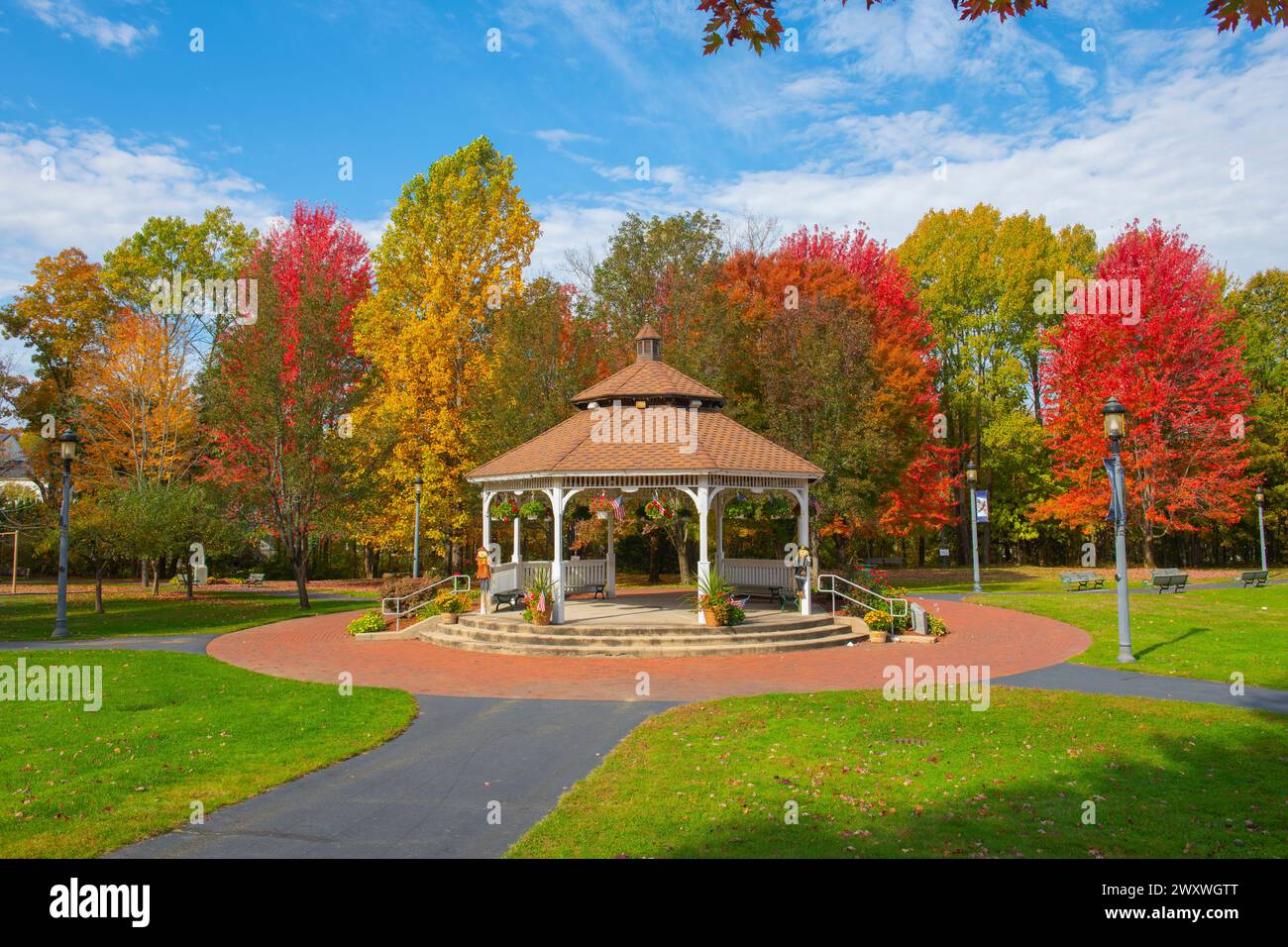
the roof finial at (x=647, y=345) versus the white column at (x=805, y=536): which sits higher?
the roof finial at (x=647, y=345)

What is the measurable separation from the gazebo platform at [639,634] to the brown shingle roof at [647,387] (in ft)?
18.7

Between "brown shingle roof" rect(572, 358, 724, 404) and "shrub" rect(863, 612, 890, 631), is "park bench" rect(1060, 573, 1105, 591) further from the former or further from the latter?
"brown shingle roof" rect(572, 358, 724, 404)

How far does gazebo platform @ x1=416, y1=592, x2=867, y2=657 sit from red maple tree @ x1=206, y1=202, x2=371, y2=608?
10.4m

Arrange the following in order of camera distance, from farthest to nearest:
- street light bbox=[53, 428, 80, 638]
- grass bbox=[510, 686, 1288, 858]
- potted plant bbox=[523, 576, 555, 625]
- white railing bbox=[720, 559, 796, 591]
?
white railing bbox=[720, 559, 796, 591] < street light bbox=[53, 428, 80, 638] < potted plant bbox=[523, 576, 555, 625] < grass bbox=[510, 686, 1288, 858]

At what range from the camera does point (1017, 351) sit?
4544cm

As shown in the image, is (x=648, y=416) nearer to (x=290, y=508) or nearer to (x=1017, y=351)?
(x=290, y=508)

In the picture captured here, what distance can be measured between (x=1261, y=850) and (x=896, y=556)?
165 ft

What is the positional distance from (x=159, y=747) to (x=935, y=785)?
8.30 m

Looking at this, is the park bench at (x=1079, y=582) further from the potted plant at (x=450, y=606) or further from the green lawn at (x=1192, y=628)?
the potted plant at (x=450, y=606)

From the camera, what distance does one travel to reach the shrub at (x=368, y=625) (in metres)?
19.5

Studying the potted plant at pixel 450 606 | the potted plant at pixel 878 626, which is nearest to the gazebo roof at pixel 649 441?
the potted plant at pixel 450 606

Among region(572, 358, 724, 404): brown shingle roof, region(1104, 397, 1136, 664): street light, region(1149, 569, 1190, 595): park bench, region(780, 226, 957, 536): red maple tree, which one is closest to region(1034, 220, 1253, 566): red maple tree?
region(780, 226, 957, 536): red maple tree

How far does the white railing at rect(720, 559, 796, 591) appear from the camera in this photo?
74.2 feet
